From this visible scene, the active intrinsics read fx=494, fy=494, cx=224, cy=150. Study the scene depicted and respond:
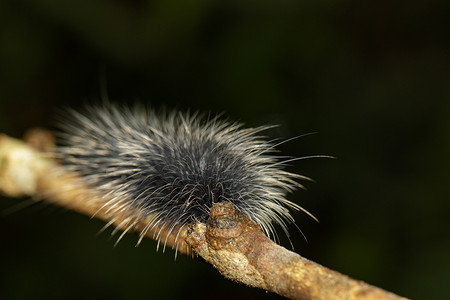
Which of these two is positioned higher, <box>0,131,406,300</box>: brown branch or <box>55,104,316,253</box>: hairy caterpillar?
<box>55,104,316,253</box>: hairy caterpillar

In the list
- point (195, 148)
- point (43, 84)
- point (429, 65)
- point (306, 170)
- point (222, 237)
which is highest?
point (429, 65)

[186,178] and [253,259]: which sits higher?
[186,178]

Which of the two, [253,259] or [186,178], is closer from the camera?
[253,259]

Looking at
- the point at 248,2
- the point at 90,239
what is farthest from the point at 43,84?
the point at 248,2

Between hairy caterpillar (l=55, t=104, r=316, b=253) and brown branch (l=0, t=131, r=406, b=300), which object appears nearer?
brown branch (l=0, t=131, r=406, b=300)

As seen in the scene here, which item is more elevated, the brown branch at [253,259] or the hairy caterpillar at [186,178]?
the hairy caterpillar at [186,178]

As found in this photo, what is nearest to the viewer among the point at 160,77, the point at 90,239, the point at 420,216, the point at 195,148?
the point at 195,148

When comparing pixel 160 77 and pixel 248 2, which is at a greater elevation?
pixel 248 2

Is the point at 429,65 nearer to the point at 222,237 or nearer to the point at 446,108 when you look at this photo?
the point at 446,108

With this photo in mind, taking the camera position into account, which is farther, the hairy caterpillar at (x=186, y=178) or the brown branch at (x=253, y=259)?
the hairy caterpillar at (x=186, y=178)

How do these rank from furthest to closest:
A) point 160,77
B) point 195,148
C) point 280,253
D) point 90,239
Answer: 1. point 160,77
2. point 90,239
3. point 195,148
4. point 280,253

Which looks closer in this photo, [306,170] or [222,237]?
[222,237]
